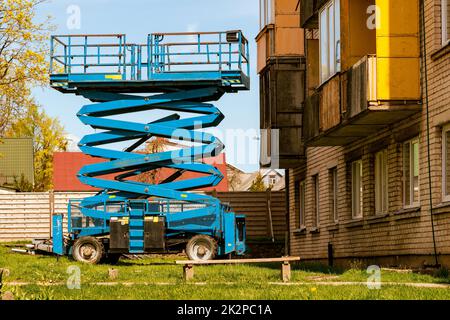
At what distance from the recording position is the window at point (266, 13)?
112 feet

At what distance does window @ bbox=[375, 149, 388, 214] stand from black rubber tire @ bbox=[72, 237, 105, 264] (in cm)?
831

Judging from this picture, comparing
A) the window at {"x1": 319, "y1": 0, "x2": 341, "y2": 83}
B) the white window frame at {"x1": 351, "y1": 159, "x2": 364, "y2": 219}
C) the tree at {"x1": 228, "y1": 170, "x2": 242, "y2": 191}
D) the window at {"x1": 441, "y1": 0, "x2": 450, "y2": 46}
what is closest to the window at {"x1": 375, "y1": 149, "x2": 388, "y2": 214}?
the white window frame at {"x1": 351, "y1": 159, "x2": 364, "y2": 219}

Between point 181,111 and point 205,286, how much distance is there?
15.5 metres

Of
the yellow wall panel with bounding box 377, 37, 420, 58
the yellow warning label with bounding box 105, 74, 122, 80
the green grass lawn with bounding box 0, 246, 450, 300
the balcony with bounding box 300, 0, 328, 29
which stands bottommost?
the green grass lawn with bounding box 0, 246, 450, 300

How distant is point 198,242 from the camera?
3008 cm

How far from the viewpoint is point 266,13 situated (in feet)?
113

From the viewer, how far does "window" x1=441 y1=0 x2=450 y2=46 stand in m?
20.5

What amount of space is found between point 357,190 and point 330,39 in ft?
14.5

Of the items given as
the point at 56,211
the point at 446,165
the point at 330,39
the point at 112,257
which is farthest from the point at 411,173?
the point at 56,211

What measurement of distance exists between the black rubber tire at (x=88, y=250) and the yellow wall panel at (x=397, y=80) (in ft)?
37.8

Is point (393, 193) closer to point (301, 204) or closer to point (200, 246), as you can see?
point (200, 246)

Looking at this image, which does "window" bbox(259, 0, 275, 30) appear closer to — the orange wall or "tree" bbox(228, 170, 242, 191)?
the orange wall

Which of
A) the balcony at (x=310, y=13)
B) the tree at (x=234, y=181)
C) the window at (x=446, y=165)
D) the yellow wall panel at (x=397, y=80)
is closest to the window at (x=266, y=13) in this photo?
the balcony at (x=310, y=13)

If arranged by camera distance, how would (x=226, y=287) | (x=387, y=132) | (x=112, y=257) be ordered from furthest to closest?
(x=112, y=257)
(x=387, y=132)
(x=226, y=287)
